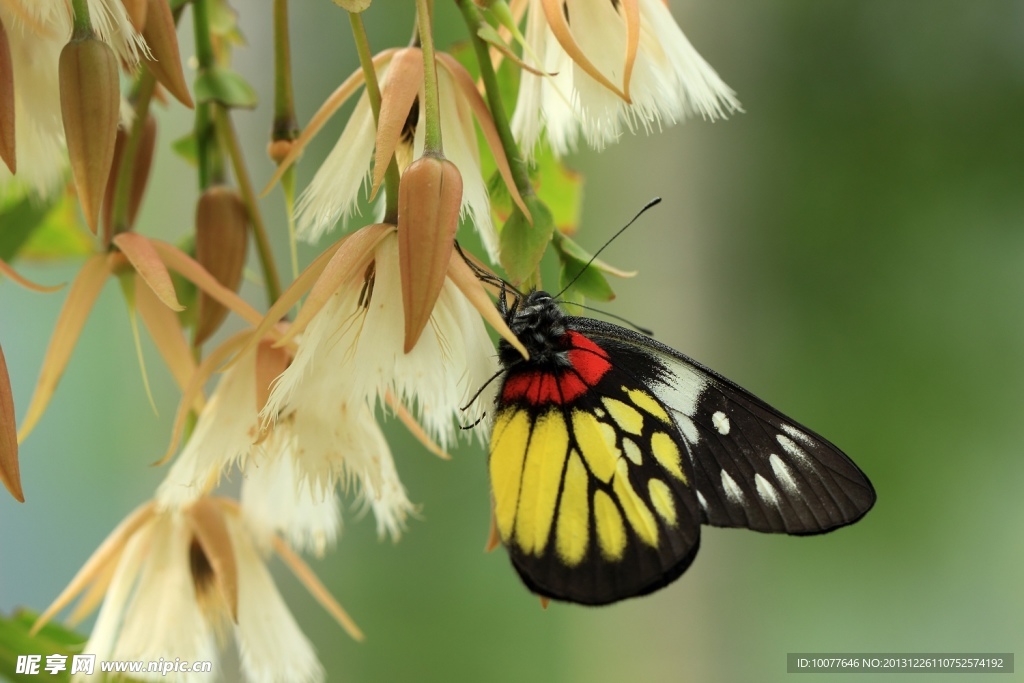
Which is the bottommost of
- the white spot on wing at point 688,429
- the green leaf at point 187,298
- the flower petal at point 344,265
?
the white spot on wing at point 688,429

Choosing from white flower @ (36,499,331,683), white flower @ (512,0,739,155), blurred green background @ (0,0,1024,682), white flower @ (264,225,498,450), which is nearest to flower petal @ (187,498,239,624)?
white flower @ (36,499,331,683)

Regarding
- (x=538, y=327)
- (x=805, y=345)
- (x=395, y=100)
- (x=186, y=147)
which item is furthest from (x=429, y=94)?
(x=805, y=345)

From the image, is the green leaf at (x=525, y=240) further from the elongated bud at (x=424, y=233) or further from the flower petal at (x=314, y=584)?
the flower petal at (x=314, y=584)

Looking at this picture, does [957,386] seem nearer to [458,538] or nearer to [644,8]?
[458,538]

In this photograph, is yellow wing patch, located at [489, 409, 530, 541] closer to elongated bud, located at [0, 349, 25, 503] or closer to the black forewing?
the black forewing

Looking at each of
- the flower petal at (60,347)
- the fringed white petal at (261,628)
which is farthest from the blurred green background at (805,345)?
the flower petal at (60,347)

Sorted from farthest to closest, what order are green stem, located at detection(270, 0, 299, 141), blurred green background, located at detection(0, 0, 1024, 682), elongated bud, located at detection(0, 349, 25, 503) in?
1. blurred green background, located at detection(0, 0, 1024, 682)
2. green stem, located at detection(270, 0, 299, 141)
3. elongated bud, located at detection(0, 349, 25, 503)

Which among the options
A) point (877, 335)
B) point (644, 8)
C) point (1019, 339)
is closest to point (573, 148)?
point (644, 8)
